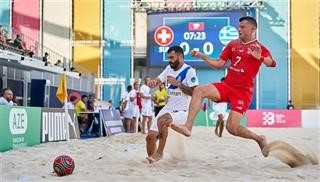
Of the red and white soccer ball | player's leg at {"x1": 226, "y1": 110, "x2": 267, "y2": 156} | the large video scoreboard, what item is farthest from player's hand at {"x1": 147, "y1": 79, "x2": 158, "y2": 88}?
the large video scoreboard

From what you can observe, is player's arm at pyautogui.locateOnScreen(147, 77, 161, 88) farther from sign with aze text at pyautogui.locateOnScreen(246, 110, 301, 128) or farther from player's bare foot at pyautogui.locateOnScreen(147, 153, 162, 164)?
sign with aze text at pyautogui.locateOnScreen(246, 110, 301, 128)

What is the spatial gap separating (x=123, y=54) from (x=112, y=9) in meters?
2.79

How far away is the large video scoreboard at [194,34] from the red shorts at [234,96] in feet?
77.5

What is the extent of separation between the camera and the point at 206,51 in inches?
1193

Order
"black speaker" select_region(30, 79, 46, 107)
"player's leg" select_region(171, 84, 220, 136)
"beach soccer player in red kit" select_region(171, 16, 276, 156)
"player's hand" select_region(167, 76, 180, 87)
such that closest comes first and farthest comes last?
"player's leg" select_region(171, 84, 220, 136) < "beach soccer player in red kit" select_region(171, 16, 276, 156) < "player's hand" select_region(167, 76, 180, 87) < "black speaker" select_region(30, 79, 46, 107)

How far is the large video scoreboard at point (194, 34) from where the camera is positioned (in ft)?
99.0

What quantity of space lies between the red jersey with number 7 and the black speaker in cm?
1151

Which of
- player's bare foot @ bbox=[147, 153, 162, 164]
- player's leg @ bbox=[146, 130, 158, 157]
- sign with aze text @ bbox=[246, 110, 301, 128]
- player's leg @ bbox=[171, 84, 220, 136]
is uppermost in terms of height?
player's leg @ bbox=[171, 84, 220, 136]

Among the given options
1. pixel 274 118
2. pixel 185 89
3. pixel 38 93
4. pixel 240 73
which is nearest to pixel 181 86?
pixel 185 89

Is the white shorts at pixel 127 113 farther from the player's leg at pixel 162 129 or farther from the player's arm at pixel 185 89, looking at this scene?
the player's arm at pixel 185 89

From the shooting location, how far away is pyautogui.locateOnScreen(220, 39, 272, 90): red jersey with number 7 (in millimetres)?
6531

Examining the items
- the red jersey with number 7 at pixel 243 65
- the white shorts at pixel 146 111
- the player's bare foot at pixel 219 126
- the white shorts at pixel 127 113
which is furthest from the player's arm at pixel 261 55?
the white shorts at pixel 127 113

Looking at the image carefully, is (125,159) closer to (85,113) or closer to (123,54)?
(85,113)

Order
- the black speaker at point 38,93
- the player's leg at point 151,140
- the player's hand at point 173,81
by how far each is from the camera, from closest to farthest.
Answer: the player's hand at point 173,81 → the player's leg at point 151,140 → the black speaker at point 38,93
